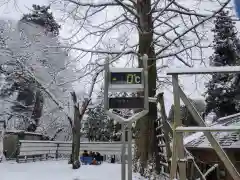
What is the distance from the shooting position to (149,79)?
9828 mm

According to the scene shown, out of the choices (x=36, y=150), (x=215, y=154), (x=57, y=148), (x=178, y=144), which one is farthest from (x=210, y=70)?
(x=57, y=148)

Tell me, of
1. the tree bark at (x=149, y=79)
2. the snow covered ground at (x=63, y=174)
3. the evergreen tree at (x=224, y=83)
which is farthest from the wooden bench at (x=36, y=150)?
the evergreen tree at (x=224, y=83)

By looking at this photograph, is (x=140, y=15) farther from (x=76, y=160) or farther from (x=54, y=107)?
(x=54, y=107)

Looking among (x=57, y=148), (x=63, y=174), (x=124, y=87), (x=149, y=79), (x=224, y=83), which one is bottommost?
(x=63, y=174)

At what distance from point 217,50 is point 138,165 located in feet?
51.3

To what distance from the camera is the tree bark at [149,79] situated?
8.88m

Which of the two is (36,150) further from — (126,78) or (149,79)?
(126,78)

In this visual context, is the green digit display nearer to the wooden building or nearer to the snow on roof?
the snow on roof

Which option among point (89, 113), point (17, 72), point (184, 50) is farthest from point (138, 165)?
point (89, 113)

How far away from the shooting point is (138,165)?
889 centimetres

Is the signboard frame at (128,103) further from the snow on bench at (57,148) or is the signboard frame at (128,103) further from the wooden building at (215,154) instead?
the snow on bench at (57,148)

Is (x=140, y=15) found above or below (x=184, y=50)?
above

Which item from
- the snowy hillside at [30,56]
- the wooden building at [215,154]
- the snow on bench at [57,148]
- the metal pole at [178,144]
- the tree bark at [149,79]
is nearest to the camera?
the metal pole at [178,144]

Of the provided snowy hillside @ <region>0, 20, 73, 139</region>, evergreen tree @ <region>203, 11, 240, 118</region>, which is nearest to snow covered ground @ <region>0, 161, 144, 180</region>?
snowy hillside @ <region>0, 20, 73, 139</region>
